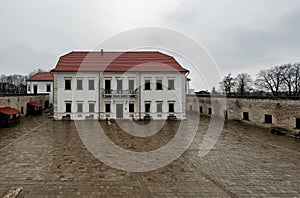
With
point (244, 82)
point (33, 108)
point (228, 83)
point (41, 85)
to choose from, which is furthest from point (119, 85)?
point (244, 82)

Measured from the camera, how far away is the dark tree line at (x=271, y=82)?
36219 mm

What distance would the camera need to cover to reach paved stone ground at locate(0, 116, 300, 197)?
6535mm

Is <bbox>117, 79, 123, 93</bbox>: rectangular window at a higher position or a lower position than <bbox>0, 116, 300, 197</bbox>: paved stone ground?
higher

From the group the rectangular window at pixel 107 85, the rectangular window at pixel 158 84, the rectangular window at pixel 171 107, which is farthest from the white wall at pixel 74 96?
the rectangular window at pixel 171 107

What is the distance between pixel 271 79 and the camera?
135 feet

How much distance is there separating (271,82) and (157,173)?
42416 millimetres

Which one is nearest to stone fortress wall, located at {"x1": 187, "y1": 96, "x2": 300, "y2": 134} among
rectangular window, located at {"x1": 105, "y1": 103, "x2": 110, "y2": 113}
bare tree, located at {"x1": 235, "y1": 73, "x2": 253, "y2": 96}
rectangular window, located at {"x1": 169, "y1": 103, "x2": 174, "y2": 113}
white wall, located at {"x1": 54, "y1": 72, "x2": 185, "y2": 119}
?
white wall, located at {"x1": 54, "y1": 72, "x2": 185, "y2": 119}

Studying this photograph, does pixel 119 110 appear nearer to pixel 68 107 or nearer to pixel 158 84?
pixel 158 84

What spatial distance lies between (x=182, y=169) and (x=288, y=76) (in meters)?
39.2

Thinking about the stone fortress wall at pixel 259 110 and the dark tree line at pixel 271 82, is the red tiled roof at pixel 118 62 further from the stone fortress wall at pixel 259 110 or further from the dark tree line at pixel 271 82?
the dark tree line at pixel 271 82

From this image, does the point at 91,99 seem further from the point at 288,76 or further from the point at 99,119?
the point at 288,76

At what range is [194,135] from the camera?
15.1 meters

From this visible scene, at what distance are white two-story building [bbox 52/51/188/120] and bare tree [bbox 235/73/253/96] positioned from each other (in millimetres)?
29778

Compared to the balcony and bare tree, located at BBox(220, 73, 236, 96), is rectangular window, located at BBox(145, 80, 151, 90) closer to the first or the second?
the balcony
